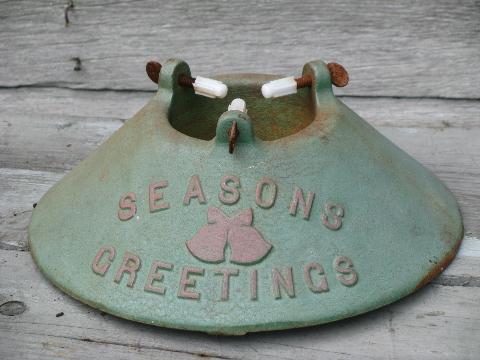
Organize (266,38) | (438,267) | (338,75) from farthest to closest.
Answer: (266,38) < (338,75) < (438,267)

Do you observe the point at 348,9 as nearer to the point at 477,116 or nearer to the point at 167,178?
the point at 477,116

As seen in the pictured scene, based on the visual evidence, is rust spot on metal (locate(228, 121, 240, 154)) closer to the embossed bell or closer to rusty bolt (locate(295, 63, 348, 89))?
the embossed bell

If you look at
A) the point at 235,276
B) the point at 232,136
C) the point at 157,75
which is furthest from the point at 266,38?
the point at 235,276

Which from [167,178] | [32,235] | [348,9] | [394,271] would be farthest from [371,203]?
[348,9]

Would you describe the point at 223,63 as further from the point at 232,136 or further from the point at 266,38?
the point at 232,136

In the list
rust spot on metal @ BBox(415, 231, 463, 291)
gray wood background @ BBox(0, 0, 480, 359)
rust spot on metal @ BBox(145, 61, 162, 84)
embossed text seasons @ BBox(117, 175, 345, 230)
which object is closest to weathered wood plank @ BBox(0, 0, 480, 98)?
gray wood background @ BBox(0, 0, 480, 359)
